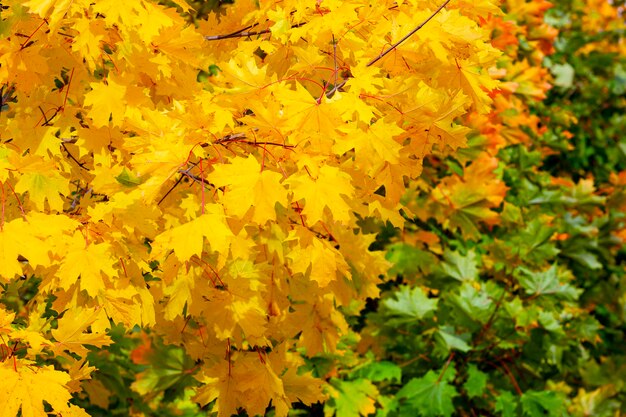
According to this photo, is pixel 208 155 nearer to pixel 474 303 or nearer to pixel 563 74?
pixel 474 303

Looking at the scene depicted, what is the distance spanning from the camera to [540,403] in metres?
3.39

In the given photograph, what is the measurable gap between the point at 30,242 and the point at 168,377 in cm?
151

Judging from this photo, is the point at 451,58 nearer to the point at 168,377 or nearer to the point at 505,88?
the point at 168,377

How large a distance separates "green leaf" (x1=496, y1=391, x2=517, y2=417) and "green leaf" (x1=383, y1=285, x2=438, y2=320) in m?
0.55

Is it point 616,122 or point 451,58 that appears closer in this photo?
point 451,58

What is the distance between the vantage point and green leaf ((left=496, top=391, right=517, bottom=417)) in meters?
3.38

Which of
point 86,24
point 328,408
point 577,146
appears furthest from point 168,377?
point 577,146

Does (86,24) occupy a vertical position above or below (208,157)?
above

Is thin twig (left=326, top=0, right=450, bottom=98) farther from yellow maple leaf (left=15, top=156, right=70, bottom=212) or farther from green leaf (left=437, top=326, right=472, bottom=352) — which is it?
green leaf (left=437, top=326, right=472, bottom=352)

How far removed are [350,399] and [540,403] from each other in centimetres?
91

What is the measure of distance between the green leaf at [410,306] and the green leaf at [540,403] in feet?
2.04

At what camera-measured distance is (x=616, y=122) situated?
6.94m

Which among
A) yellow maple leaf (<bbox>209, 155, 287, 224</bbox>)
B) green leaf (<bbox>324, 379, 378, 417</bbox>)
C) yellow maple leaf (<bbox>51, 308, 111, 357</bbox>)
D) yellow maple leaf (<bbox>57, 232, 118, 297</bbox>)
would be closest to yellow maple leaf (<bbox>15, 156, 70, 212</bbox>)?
yellow maple leaf (<bbox>57, 232, 118, 297</bbox>)

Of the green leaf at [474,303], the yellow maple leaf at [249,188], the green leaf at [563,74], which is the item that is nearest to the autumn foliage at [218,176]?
the yellow maple leaf at [249,188]
